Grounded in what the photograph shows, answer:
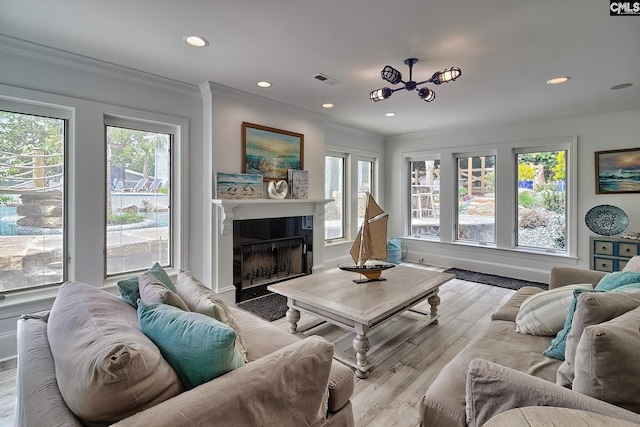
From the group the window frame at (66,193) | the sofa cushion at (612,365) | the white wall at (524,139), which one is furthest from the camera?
the white wall at (524,139)

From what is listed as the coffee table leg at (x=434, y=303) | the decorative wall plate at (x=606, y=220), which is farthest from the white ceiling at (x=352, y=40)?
the coffee table leg at (x=434, y=303)

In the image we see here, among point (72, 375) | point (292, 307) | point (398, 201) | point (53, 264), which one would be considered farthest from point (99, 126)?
point (398, 201)

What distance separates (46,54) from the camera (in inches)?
101

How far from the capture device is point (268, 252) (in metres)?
4.30

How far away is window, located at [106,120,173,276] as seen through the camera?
3098mm

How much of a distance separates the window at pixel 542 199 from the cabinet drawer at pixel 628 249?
848mm

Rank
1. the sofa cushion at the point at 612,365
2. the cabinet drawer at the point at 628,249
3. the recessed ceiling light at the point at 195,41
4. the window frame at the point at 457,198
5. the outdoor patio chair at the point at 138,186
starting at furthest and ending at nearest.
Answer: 1. the window frame at the point at 457,198
2. the cabinet drawer at the point at 628,249
3. the outdoor patio chair at the point at 138,186
4. the recessed ceiling light at the point at 195,41
5. the sofa cushion at the point at 612,365

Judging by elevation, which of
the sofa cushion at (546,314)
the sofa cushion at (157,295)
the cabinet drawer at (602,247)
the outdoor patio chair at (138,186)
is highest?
the outdoor patio chair at (138,186)

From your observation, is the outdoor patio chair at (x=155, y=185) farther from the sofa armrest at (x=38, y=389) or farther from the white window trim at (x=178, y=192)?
the sofa armrest at (x=38, y=389)

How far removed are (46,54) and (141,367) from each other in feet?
9.79

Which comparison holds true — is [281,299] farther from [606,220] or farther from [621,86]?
[621,86]

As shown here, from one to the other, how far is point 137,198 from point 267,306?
186 centimetres

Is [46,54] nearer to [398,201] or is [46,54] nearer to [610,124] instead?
[398,201]

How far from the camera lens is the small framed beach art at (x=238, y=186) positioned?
3535 millimetres
